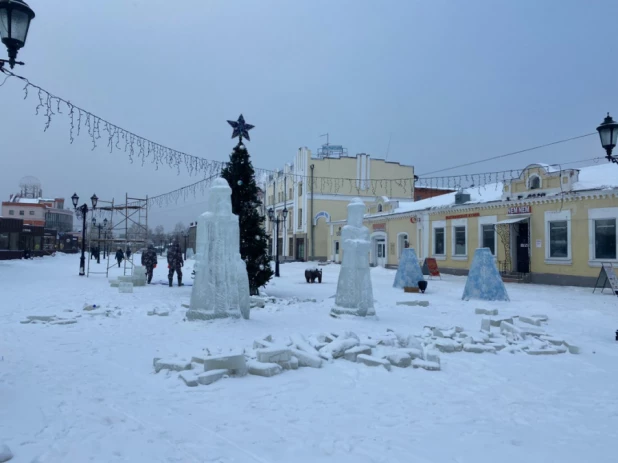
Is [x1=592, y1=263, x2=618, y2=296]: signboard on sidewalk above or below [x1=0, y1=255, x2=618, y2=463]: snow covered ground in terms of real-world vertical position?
above

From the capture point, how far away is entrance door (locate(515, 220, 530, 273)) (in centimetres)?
2322

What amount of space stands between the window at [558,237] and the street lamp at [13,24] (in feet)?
71.3

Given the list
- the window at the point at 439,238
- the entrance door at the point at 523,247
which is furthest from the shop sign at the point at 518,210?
the window at the point at 439,238

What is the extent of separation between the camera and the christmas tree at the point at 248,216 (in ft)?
48.6

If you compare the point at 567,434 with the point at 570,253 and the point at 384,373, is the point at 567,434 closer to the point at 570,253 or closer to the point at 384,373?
the point at 384,373

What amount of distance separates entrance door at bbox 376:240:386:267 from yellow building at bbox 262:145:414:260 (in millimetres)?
8410

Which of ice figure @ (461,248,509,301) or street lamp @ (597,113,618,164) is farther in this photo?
ice figure @ (461,248,509,301)

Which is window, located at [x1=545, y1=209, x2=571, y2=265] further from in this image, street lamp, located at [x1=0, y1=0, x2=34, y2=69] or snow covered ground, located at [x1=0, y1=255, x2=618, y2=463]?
street lamp, located at [x1=0, y1=0, x2=34, y2=69]

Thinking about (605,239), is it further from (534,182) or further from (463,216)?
(463,216)

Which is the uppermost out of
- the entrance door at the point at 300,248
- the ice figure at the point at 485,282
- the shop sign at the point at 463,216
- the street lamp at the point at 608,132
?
the street lamp at the point at 608,132

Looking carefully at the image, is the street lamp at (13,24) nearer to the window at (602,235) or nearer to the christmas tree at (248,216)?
the christmas tree at (248,216)

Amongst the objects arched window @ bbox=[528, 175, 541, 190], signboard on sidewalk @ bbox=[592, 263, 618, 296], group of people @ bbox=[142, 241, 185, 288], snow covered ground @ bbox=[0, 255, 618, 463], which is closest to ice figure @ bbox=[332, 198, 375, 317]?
snow covered ground @ bbox=[0, 255, 618, 463]

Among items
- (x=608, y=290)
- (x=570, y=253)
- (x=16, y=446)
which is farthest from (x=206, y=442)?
(x=570, y=253)

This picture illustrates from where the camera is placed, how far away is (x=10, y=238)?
4628 centimetres
